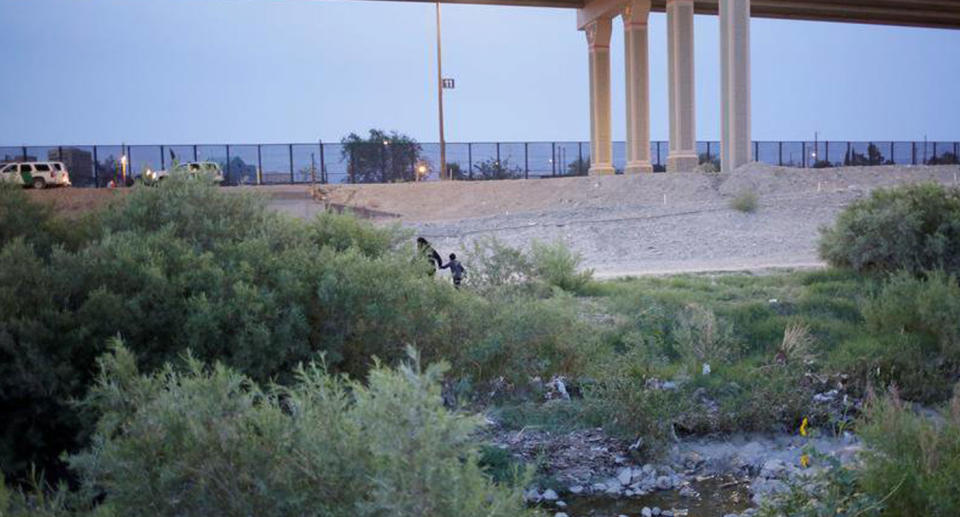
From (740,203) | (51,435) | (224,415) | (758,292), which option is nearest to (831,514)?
(224,415)

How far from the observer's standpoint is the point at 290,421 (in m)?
4.48

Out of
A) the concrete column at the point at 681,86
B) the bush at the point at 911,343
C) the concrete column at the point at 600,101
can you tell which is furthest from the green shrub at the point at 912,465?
the concrete column at the point at 600,101

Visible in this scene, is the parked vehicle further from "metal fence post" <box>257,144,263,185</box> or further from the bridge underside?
"metal fence post" <box>257,144,263,185</box>

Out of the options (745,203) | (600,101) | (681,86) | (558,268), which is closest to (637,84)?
(600,101)

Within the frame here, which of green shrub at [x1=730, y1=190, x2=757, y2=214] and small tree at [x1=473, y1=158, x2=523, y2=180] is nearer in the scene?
green shrub at [x1=730, y1=190, x2=757, y2=214]

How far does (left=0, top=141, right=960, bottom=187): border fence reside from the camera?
53.0 meters

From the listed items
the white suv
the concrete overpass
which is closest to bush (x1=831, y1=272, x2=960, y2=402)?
the concrete overpass

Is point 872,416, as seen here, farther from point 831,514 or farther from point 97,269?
point 97,269

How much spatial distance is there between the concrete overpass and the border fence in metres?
11.8

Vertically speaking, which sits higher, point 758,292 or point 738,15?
point 738,15

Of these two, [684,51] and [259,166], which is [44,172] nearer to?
[259,166]

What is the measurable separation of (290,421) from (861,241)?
52.1ft

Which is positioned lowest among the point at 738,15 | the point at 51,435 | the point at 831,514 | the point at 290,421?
the point at 831,514

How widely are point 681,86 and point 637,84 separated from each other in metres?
4.61
